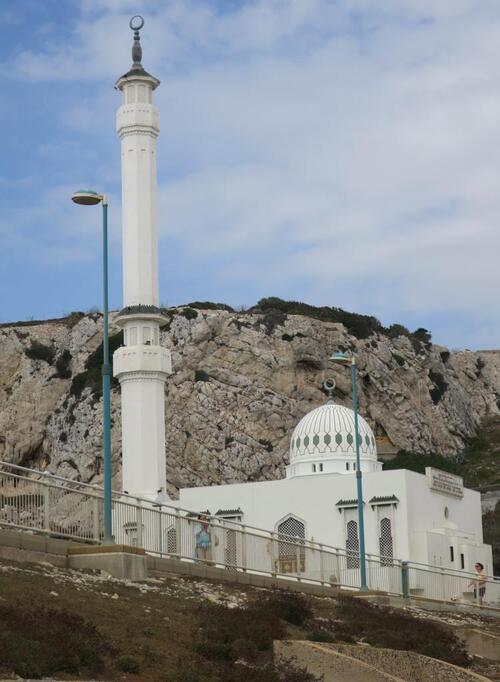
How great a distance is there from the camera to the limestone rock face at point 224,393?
80.1 m

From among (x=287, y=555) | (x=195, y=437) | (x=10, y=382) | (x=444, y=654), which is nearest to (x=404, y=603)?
(x=287, y=555)

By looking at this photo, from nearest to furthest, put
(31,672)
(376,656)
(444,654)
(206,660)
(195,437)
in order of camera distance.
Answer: (31,672) → (206,660) → (376,656) → (444,654) → (195,437)

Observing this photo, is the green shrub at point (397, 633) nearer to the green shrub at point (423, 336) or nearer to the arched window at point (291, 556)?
the arched window at point (291, 556)

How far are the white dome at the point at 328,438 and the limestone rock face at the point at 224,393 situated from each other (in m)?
22.1

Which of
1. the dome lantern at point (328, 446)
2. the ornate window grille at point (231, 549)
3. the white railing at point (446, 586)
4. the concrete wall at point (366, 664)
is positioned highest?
the dome lantern at point (328, 446)

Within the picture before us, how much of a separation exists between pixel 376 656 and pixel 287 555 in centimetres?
1593

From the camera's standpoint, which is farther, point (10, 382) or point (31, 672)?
point (10, 382)

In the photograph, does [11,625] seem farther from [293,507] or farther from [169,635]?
[293,507]

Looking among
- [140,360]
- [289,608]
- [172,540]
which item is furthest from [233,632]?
[140,360]

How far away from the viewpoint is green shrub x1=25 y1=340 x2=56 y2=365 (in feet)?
302

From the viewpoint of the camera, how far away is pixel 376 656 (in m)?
20.5

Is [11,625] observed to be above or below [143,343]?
below

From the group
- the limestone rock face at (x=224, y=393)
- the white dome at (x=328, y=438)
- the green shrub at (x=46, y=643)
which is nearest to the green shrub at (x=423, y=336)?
the limestone rock face at (x=224, y=393)

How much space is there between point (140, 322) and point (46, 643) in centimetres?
3268
